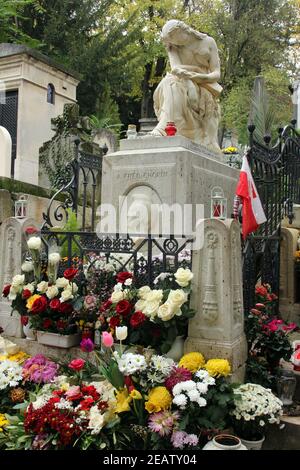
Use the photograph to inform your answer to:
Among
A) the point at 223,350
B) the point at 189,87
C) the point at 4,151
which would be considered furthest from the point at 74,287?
the point at 4,151

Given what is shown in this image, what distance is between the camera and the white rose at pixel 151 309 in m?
3.80

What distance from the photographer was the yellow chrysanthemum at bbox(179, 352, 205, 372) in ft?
12.2

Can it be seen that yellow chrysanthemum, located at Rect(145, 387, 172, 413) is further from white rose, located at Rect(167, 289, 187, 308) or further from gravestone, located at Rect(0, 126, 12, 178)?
gravestone, located at Rect(0, 126, 12, 178)

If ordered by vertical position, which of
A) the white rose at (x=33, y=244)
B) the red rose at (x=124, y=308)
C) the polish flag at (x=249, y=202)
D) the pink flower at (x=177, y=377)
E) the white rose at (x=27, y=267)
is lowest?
the pink flower at (x=177, y=377)

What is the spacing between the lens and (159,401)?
11.1 ft

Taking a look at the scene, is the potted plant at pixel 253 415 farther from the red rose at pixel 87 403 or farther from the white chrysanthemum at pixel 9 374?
the white chrysanthemum at pixel 9 374

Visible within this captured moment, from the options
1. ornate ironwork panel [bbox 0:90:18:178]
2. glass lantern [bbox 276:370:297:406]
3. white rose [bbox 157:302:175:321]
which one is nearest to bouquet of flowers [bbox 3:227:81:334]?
white rose [bbox 157:302:175:321]

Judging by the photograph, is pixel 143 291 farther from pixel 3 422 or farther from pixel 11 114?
pixel 11 114

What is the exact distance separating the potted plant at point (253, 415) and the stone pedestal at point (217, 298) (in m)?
0.32

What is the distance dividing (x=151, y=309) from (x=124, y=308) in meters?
0.29

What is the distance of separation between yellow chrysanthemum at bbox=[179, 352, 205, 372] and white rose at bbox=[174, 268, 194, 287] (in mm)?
600

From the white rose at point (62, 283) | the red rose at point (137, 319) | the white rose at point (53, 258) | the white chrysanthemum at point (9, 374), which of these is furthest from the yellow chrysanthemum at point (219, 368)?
the white rose at point (53, 258)
